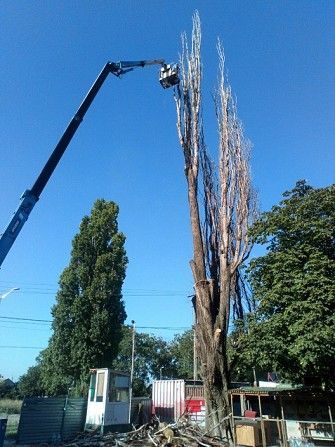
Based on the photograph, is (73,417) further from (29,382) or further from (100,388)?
(29,382)

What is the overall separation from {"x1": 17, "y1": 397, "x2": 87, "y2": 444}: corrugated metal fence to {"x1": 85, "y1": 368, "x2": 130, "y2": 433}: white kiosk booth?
502 mm

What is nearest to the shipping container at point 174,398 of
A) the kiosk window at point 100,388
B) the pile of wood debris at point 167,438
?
the kiosk window at point 100,388

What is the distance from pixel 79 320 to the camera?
2098 centimetres

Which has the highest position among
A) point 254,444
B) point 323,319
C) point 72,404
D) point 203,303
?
point 203,303

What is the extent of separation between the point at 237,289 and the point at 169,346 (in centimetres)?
4198

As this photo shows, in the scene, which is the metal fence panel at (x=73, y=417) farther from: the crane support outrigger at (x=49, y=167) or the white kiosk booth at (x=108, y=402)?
the crane support outrigger at (x=49, y=167)

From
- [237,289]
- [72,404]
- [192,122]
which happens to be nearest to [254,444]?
[237,289]

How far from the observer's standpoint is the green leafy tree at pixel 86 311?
804 inches

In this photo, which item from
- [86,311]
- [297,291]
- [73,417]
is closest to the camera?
[297,291]

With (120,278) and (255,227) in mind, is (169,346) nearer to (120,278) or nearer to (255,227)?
(120,278)

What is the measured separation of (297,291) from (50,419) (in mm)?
10751

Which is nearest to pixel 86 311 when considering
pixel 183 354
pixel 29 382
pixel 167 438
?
pixel 167 438

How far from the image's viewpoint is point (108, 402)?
620 inches

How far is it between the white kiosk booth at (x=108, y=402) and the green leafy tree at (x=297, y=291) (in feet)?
21.9
